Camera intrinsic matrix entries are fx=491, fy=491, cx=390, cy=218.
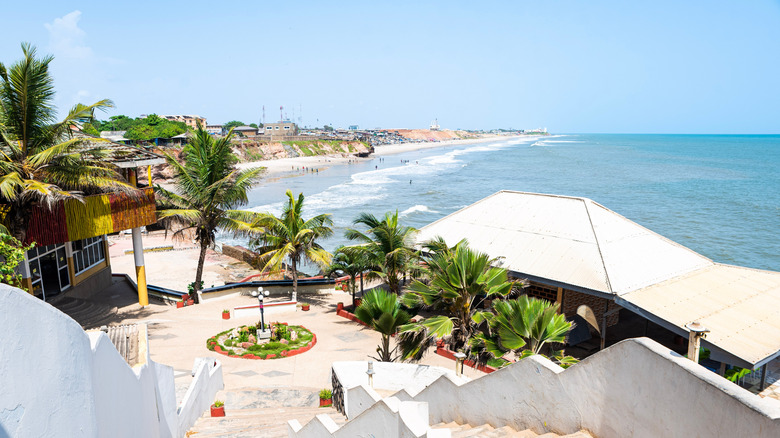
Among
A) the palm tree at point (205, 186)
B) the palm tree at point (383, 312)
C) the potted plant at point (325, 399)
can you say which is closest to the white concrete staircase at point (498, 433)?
the palm tree at point (383, 312)

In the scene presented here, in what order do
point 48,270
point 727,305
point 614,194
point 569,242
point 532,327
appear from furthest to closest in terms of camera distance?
point 614,194 < point 48,270 < point 569,242 < point 727,305 < point 532,327

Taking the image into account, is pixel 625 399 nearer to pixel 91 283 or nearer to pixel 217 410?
pixel 217 410

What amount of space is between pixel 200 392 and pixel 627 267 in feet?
42.1

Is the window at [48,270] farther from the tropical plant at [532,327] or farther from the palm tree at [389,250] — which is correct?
the tropical plant at [532,327]

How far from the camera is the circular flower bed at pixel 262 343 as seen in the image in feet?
52.5

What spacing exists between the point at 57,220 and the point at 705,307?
18510 millimetres

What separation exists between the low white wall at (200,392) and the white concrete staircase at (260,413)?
19 centimetres

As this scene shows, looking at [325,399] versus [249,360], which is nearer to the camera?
[325,399]

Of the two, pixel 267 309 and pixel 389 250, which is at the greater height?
pixel 389 250

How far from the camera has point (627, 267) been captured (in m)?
15.5

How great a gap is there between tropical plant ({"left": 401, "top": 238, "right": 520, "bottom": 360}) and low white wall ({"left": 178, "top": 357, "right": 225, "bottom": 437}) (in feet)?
15.9

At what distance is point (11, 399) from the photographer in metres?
3.21

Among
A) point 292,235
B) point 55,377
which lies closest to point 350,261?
point 292,235

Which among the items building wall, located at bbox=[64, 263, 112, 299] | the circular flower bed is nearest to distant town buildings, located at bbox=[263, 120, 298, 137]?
building wall, located at bbox=[64, 263, 112, 299]
